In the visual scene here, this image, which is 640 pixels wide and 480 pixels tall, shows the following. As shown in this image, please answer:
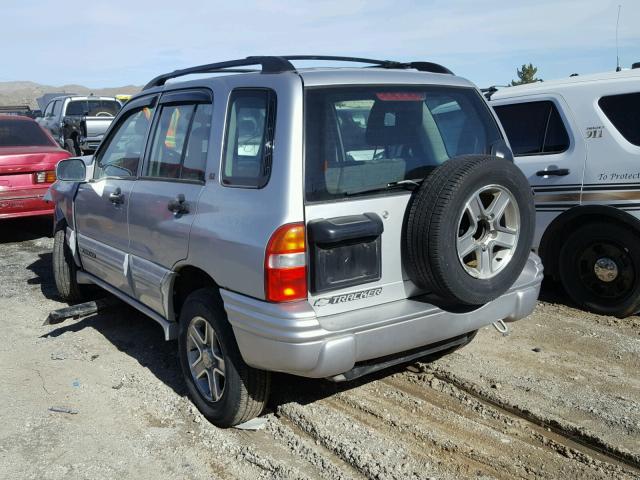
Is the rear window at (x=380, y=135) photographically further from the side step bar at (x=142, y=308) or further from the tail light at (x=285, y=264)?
the side step bar at (x=142, y=308)

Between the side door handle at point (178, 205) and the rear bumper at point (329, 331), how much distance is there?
0.62 meters

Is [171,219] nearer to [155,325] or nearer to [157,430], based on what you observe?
[157,430]

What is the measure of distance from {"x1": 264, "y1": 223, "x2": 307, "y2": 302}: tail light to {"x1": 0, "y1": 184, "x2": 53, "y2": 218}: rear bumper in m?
6.08

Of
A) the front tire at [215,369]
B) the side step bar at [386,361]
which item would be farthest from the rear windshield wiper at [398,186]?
the front tire at [215,369]

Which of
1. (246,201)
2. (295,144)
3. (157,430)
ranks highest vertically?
(295,144)

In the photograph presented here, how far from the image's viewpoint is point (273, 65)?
328 centimetres

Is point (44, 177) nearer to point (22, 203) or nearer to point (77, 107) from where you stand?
point (22, 203)

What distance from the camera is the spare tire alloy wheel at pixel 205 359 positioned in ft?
11.5

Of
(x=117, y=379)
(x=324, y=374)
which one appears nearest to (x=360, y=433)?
(x=324, y=374)

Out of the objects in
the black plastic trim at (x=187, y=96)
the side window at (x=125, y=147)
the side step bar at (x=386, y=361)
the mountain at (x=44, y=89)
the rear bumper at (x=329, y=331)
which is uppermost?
the mountain at (x=44, y=89)

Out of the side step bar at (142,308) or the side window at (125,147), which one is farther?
the side window at (125,147)

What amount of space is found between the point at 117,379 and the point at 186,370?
0.77m

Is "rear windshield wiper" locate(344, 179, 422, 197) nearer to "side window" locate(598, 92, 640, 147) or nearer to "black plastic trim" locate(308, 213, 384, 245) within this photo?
"black plastic trim" locate(308, 213, 384, 245)

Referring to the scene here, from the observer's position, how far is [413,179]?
3305 millimetres
